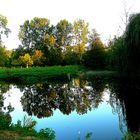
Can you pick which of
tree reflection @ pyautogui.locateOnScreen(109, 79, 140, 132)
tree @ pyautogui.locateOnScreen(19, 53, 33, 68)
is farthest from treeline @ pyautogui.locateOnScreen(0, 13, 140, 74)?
tree reflection @ pyautogui.locateOnScreen(109, 79, 140, 132)

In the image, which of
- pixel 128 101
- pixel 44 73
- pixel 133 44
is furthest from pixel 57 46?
pixel 128 101

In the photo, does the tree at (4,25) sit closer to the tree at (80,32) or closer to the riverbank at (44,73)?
the riverbank at (44,73)

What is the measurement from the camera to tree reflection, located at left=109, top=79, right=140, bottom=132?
16.8 meters

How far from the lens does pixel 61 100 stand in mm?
26484

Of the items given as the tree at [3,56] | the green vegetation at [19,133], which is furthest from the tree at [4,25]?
the green vegetation at [19,133]

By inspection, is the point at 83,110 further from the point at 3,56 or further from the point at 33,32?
the point at 33,32

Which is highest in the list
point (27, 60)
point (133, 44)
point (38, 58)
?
point (38, 58)

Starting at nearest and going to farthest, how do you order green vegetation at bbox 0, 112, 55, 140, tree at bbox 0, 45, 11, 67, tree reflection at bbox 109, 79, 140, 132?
1. green vegetation at bbox 0, 112, 55, 140
2. tree reflection at bbox 109, 79, 140, 132
3. tree at bbox 0, 45, 11, 67

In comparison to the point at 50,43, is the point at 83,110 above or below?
below

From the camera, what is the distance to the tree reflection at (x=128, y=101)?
55.0 ft

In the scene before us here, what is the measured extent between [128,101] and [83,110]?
105 inches

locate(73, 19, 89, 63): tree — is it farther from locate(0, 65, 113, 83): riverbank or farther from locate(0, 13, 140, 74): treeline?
locate(0, 65, 113, 83): riverbank

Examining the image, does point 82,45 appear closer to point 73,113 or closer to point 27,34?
point 27,34

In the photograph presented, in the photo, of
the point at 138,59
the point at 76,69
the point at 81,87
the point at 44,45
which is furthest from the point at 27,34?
the point at 138,59
